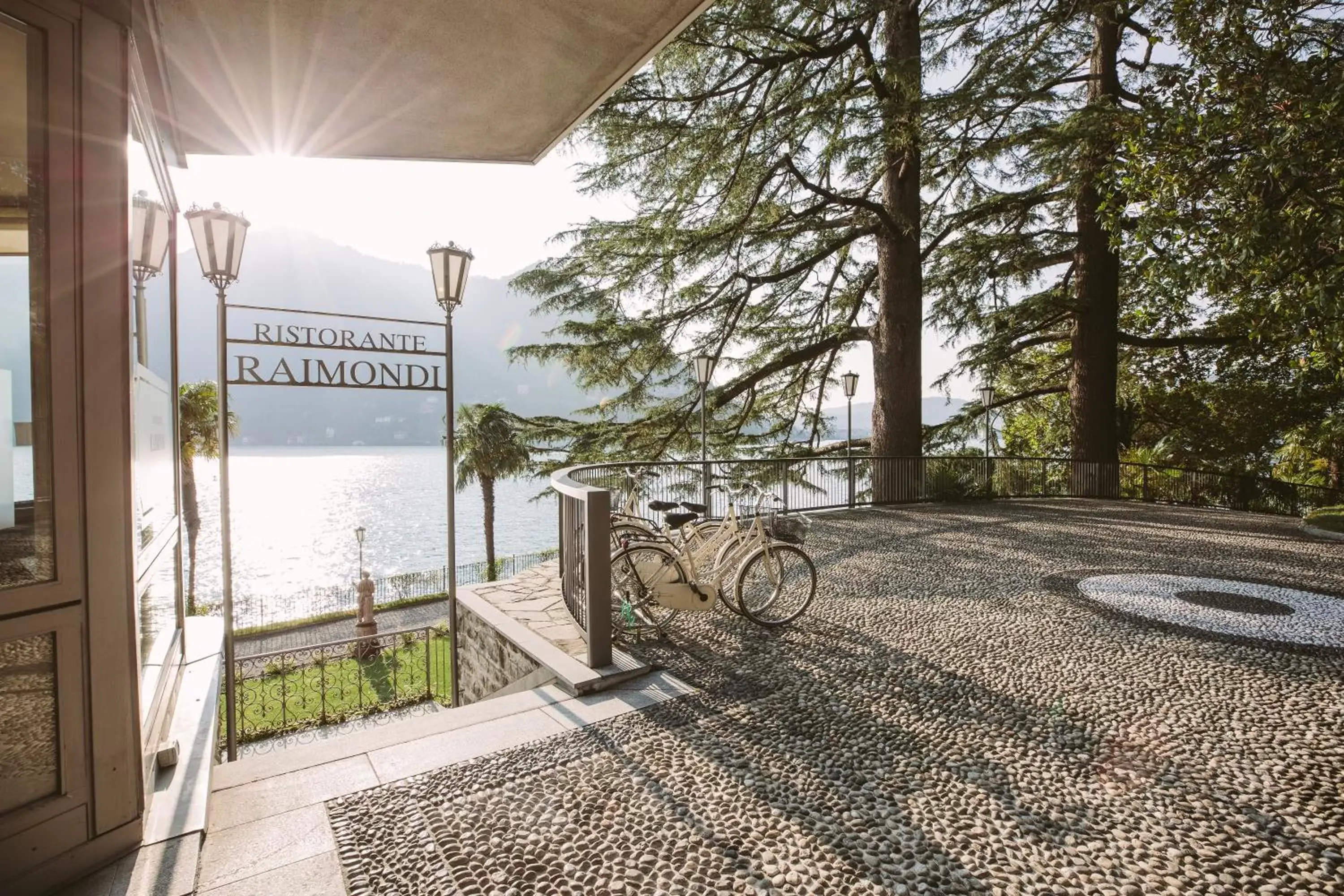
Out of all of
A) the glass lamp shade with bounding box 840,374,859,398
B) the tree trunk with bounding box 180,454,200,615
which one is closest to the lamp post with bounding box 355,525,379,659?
the tree trunk with bounding box 180,454,200,615

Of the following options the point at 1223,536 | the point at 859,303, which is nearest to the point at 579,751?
the point at 1223,536

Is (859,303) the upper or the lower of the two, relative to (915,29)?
lower

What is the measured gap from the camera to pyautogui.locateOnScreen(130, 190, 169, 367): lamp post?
10.0ft

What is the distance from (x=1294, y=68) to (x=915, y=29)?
28.5 feet

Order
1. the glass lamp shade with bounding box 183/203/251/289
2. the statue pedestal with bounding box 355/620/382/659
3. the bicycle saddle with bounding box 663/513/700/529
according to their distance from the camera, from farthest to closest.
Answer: the statue pedestal with bounding box 355/620/382/659 → the glass lamp shade with bounding box 183/203/251/289 → the bicycle saddle with bounding box 663/513/700/529

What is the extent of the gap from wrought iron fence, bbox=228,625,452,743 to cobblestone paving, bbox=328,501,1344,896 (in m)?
6.66

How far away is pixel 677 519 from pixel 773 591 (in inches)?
38.5

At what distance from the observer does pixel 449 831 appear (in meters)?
2.50

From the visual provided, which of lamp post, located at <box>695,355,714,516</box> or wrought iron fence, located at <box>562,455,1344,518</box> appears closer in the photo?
lamp post, located at <box>695,355,714,516</box>

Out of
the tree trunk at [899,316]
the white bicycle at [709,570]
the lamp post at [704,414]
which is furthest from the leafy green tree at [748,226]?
the white bicycle at [709,570]

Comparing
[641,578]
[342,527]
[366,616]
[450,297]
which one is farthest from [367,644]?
[342,527]

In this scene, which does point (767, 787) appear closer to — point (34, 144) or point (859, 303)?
point (34, 144)

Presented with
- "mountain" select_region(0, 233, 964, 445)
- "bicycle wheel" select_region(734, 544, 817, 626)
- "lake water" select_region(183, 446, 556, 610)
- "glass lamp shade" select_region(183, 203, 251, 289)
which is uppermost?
"mountain" select_region(0, 233, 964, 445)

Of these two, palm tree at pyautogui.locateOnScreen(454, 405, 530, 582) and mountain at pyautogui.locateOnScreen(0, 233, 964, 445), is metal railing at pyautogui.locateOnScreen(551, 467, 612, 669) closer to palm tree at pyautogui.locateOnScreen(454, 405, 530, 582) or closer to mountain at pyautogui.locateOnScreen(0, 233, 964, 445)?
palm tree at pyautogui.locateOnScreen(454, 405, 530, 582)
